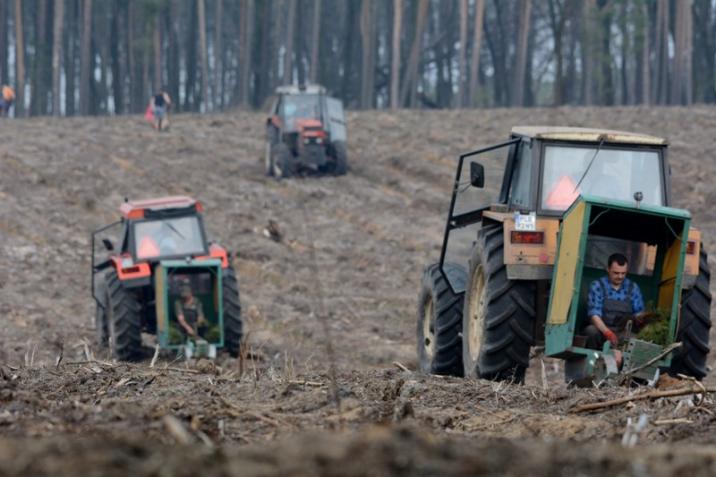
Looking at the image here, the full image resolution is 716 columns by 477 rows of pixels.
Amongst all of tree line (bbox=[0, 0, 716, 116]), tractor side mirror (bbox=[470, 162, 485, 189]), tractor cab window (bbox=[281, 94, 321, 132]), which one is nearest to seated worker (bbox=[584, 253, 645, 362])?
tractor side mirror (bbox=[470, 162, 485, 189])

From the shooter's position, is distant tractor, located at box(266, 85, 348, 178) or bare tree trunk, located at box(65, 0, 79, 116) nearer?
distant tractor, located at box(266, 85, 348, 178)

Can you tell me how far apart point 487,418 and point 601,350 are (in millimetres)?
2409

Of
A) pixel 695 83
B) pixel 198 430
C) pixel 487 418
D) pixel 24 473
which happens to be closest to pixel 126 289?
pixel 487 418

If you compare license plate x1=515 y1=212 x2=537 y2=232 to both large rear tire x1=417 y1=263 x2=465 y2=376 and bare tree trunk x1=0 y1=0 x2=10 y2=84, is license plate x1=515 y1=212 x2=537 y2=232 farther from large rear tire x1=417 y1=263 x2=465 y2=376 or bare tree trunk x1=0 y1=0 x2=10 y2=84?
bare tree trunk x1=0 y1=0 x2=10 y2=84

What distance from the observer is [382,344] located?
56.5 ft

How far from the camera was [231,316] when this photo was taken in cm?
1530

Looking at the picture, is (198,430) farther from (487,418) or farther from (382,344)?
(382,344)

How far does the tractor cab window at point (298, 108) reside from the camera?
28922mm

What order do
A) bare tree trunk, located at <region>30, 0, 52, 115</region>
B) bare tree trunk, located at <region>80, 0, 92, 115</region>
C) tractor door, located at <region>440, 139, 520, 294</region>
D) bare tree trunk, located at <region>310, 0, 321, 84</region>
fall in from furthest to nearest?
1. bare tree trunk, located at <region>30, 0, 52, 115</region>
2. bare tree trunk, located at <region>310, 0, 321, 84</region>
3. bare tree trunk, located at <region>80, 0, 92, 115</region>
4. tractor door, located at <region>440, 139, 520, 294</region>

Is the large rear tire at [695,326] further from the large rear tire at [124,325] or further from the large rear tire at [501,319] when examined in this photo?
the large rear tire at [124,325]

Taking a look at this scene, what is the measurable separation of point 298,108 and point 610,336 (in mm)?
20258

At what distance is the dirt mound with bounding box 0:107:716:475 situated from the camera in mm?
5016

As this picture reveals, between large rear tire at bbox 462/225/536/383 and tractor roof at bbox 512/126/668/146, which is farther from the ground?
tractor roof at bbox 512/126/668/146

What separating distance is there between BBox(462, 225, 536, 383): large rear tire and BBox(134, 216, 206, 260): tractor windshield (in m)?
6.47
